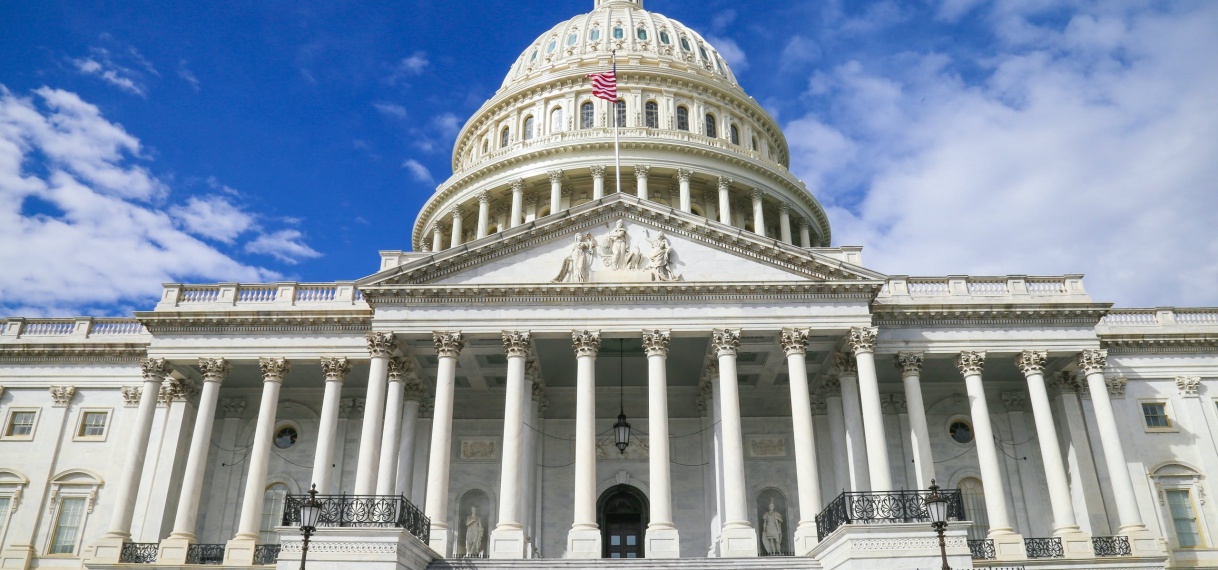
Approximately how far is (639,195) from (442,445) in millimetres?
25154

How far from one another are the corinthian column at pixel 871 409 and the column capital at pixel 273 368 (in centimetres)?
2046

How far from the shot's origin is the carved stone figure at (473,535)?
34.9 metres

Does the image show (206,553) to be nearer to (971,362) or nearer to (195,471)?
(195,471)

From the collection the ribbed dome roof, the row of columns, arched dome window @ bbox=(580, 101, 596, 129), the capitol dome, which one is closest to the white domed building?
the row of columns

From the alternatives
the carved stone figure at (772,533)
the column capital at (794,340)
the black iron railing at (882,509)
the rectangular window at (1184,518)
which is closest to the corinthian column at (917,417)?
the column capital at (794,340)

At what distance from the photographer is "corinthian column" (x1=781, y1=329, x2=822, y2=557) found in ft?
90.5

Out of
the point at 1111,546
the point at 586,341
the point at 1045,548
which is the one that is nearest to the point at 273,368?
the point at 586,341

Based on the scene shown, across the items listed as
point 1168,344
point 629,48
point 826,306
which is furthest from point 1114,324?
point 629,48

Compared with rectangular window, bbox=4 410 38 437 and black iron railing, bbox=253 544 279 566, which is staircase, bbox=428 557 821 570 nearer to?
black iron railing, bbox=253 544 279 566

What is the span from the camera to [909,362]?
32.4 meters

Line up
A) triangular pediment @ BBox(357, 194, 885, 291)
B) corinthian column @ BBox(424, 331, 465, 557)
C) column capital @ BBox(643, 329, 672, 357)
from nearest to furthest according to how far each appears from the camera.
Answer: corinthian column @ BBox(424, 331, 465, 557) → column capital @ BBox(643, 329, 672, 357) → triangular pediment @ BBox(357, 194, 885, 291)

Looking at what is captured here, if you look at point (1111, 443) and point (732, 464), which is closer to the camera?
point (732, 464)

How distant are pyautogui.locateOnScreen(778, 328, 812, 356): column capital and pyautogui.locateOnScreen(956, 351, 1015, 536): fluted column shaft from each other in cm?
667

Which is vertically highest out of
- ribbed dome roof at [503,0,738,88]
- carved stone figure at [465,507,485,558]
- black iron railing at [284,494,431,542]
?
ribbed dome roof at [503,0,738,88]
